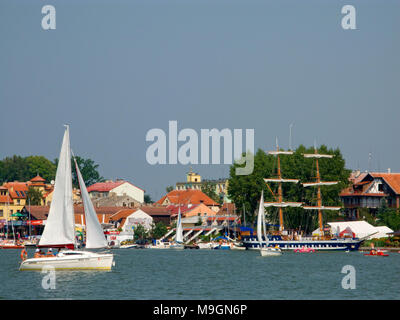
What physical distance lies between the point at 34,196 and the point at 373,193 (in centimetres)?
8956

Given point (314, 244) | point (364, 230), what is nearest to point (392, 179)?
point (364, 230)

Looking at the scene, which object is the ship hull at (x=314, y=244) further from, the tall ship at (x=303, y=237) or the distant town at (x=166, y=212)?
the distant town at (x=166, y=212)

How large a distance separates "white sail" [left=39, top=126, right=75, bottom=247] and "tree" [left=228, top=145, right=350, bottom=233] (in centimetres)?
7266

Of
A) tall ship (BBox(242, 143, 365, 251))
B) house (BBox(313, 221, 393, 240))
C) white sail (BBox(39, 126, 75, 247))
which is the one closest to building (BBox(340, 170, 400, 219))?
tall ship (BBox(242, 143, 365, 251))

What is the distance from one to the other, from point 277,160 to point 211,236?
62.7 feet

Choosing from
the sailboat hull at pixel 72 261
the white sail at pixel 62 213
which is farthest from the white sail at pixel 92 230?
the white sail at pixel 62 213

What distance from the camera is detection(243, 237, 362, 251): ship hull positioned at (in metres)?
112

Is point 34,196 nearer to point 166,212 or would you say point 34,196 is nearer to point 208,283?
point 166,212

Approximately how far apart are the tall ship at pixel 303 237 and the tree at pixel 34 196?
74.6 meters

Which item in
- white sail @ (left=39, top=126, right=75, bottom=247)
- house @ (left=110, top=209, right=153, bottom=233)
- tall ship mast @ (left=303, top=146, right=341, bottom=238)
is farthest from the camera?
house @ (left=110, top=209, right=153, bottom=233)

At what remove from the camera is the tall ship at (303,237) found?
112812mm

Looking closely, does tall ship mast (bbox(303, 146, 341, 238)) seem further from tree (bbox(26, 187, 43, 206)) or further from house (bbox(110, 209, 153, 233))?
tree (bbox(26, 187, 43, 206))

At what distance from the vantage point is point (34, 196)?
627 feet

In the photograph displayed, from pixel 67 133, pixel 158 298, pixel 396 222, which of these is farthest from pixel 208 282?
pixel 396 222
